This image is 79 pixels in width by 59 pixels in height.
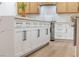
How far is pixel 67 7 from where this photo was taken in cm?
839

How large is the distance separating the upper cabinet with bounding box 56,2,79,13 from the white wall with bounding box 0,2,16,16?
290 cm

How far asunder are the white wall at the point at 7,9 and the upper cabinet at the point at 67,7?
9.51ft

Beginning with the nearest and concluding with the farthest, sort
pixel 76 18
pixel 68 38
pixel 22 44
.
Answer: pixel 76 18 < pixel 22 44 < pixel 68 38

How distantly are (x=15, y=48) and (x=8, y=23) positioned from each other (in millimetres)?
461

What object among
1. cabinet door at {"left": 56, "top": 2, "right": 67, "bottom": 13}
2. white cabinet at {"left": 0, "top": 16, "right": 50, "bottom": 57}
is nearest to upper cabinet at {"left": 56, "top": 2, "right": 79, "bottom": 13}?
cabinet door at {"left": 56, "top": 2, "right": 67, "bottom": 13}

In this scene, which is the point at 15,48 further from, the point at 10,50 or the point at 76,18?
the point at 76,18

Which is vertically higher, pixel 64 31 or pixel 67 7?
pixel 67 7

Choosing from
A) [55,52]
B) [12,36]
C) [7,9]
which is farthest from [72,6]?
[12,36]

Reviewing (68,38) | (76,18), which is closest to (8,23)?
(76,18)

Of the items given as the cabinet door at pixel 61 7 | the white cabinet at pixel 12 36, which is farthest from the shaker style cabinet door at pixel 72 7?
the white cabinet at pixel 12 36

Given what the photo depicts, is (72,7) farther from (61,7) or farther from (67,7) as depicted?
(61,7)

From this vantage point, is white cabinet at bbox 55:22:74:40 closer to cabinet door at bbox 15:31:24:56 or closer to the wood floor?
the wood floor

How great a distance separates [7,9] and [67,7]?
3.35 meters

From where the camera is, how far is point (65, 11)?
27.5ft
